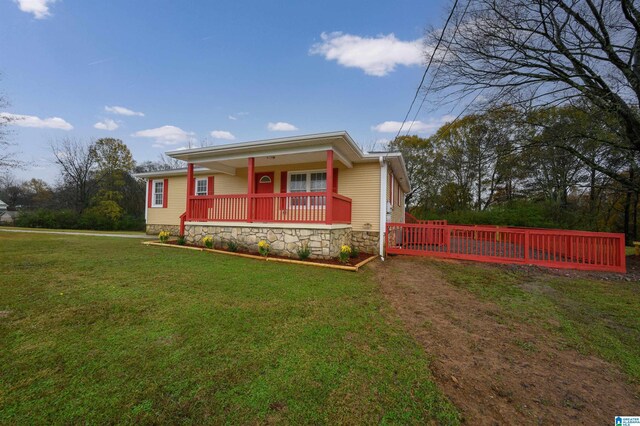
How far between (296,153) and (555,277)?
7.06 m

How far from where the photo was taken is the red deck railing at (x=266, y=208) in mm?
7199

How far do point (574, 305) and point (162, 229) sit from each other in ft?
47.5

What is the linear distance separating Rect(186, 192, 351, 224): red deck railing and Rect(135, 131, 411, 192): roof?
1291mm

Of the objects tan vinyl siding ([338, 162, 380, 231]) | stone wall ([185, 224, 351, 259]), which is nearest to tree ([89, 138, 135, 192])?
stone wall ([185, 224, 351, 259])

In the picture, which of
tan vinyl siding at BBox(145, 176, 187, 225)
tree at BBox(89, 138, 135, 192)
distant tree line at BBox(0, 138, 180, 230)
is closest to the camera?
tan vinyl siding at BBox(145, 176, 187, 225)

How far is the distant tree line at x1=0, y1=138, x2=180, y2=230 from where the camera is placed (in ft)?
70.0

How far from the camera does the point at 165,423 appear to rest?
1.50 m

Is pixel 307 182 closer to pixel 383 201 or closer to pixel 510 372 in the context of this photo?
pixel 383 201

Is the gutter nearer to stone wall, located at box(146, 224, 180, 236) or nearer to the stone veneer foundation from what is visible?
the stone veneer foundation

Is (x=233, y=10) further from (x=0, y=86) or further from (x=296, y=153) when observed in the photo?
(x=0, y=86)

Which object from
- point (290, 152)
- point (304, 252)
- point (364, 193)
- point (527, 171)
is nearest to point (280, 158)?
point (290, 152)

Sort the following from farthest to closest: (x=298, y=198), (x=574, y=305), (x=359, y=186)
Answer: (x=298, y=198)
(x=359, y=186)
(x=574, y=305)

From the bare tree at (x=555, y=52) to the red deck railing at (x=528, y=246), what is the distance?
3227mm

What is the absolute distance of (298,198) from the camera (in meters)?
8.80
